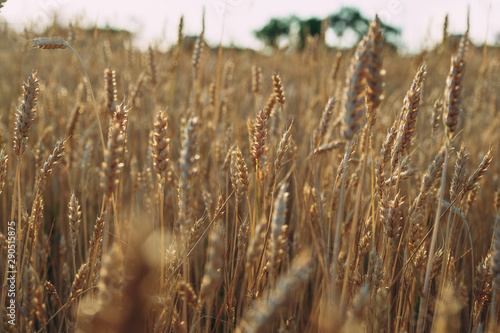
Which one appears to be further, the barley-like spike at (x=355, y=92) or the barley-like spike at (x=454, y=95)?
the barley-like spike at (x=454, y=95)

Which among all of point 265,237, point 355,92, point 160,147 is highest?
point 355,92

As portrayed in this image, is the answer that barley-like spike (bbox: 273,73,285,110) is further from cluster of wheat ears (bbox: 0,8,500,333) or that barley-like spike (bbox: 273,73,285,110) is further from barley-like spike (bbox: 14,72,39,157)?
barley-like spike (bbox: 14,72,39,157)

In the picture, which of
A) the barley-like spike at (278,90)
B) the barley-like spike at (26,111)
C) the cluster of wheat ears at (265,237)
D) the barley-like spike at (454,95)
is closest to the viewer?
the cluster of wheat ears at (265,237)

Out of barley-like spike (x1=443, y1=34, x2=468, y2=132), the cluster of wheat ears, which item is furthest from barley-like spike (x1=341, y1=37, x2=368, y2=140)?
barley-like spike (x1=443, y1=34, x2=468, y2=132)

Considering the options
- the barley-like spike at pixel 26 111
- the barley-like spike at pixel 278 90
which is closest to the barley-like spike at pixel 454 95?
the barley-like spike at pixel 278 90

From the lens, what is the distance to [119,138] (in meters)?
0.58

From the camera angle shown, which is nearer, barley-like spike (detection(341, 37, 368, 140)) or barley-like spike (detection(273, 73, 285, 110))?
barley-like spike (detection(341, 37, 368, 140))

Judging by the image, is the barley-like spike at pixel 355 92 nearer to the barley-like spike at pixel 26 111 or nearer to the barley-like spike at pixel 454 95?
the barley-like spike at pixel 454 95

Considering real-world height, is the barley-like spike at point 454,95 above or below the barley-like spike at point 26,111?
above

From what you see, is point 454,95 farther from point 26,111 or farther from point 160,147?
point 26,111

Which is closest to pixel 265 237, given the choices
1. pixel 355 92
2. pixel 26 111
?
pixel 355 92

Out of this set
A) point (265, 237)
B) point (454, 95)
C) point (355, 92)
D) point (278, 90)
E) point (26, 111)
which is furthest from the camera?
point (278, 90)

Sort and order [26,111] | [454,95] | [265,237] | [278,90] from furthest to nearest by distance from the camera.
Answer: [278,90]
[265,237]
[26,111]
[454,95]

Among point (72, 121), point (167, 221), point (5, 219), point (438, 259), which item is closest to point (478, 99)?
point (438, 259)
